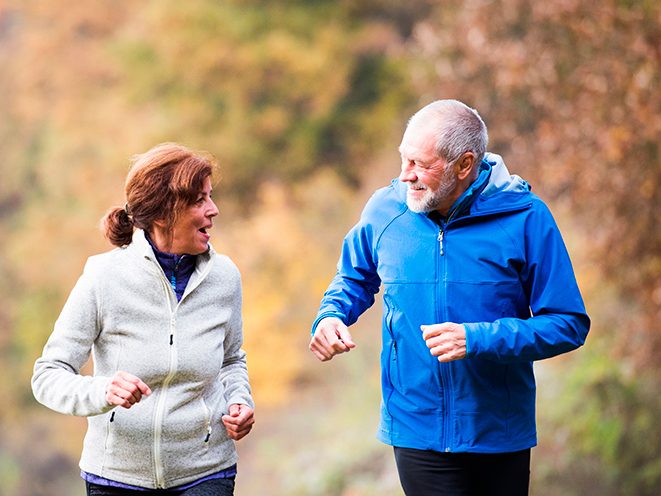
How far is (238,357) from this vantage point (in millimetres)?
3619

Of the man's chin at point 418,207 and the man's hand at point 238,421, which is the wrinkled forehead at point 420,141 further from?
the man's hand at point 238,421

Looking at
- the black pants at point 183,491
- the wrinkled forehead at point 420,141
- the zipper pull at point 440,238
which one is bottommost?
the black pants at point 183,491

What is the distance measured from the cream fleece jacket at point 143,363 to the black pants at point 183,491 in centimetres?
3

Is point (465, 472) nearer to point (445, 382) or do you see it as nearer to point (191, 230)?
point (445, 382)

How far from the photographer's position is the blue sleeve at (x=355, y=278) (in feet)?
11.8

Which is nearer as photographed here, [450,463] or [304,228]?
[450,463]

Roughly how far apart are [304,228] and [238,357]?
477 inches

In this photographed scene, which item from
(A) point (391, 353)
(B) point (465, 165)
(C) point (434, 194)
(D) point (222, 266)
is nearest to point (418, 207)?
(C) point (434, 194)

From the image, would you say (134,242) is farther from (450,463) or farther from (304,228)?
(304,228)

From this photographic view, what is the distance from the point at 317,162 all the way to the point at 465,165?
13.8m

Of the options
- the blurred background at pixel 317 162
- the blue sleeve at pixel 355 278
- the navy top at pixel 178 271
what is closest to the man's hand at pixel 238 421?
the navy top at pixel 178 271

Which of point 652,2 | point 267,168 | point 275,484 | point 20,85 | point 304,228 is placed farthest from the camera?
point 20,85

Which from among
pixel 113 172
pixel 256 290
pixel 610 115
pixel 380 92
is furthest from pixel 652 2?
pixel 113 172

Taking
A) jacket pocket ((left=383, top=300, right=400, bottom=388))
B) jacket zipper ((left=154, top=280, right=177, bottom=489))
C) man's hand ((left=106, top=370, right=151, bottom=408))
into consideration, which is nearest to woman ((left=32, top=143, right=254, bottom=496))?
jacket zipper ((left=154, top=280, right=177, bottom=489))
